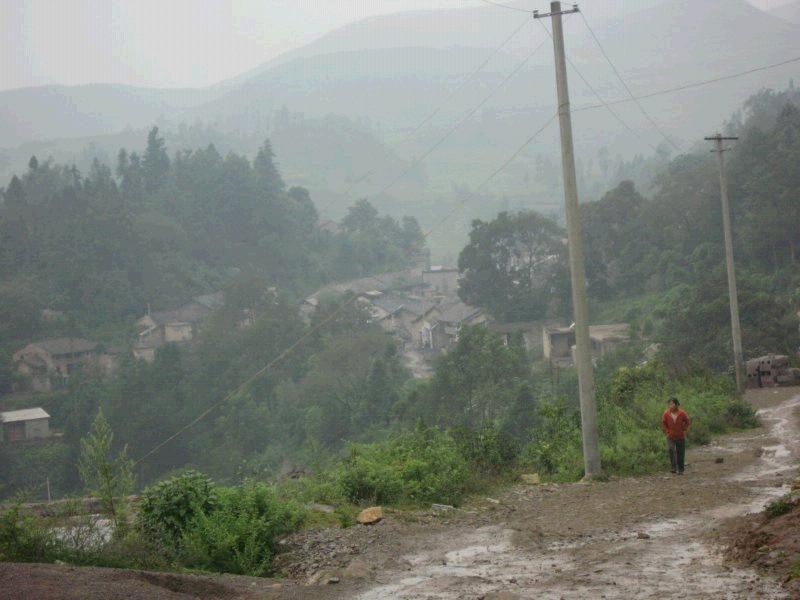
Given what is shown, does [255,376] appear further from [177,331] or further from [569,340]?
[569,340]

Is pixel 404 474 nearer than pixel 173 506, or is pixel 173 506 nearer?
pixel 173 506

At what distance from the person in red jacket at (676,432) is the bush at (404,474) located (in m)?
2.30

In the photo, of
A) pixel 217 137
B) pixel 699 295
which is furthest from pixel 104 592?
pixel 217 137

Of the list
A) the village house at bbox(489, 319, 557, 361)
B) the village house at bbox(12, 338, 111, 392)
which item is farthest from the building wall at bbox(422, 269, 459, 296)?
the village house at bbox(12, 338, 111, 392)

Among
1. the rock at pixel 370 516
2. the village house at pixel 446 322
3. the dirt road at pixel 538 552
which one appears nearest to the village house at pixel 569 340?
the village house at pixel 446 322

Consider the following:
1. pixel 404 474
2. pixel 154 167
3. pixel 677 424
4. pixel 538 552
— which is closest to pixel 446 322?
pixel 154 167

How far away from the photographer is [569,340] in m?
41.2

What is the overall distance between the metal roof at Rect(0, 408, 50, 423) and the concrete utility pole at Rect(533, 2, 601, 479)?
3696 cm

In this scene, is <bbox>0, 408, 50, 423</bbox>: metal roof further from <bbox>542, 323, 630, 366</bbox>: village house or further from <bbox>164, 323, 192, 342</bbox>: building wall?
<bbox>542, 323, 630, 366</bbox>: village house

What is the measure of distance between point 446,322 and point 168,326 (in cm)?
1960

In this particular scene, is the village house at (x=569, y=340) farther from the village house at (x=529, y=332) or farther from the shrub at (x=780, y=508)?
the shrub at (x=780, y=508)

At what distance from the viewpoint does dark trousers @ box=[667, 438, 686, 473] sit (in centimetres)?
959

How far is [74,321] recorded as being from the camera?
55.1 m

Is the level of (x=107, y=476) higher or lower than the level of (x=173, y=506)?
higher
